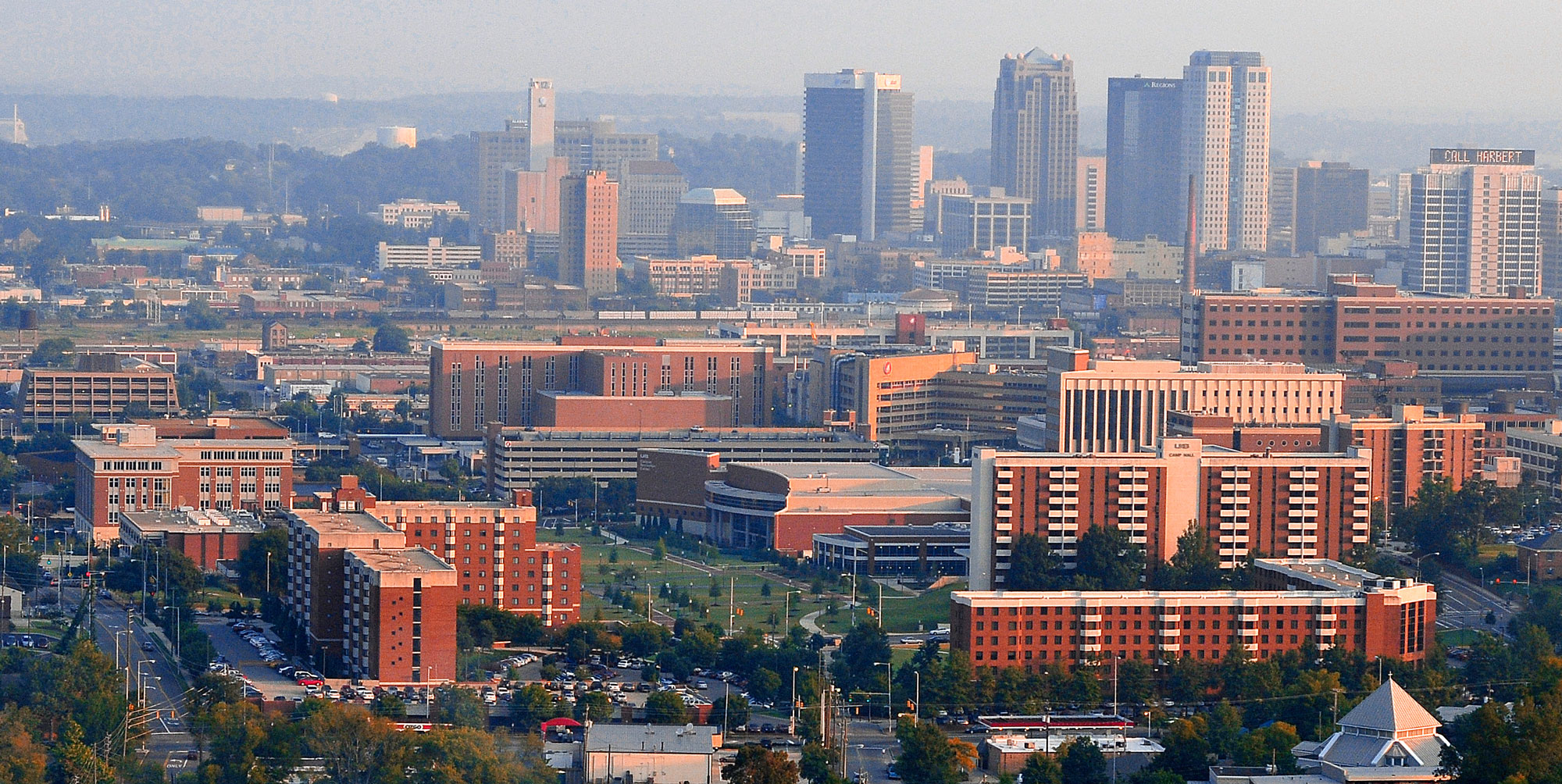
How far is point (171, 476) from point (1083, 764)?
23385mm

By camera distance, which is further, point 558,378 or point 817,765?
point 558,378

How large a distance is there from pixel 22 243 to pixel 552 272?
21059 mm

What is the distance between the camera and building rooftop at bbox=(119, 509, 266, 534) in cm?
4428

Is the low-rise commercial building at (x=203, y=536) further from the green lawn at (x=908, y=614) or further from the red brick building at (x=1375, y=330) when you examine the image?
the red brick building at (x=1375, y=330)

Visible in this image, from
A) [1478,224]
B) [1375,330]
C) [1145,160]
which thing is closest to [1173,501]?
[1375,330]

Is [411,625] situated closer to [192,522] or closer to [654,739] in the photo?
[654,739]

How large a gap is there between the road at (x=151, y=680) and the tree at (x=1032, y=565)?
10.2 m

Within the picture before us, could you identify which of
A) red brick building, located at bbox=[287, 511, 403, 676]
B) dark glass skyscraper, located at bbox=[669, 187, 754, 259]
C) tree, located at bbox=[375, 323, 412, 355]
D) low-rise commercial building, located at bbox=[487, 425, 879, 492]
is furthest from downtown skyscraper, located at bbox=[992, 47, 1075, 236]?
red brick building, located at bbox=[287, 511, 403, 676]

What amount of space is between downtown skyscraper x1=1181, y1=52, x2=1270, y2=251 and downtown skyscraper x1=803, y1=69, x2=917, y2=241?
1377 centimetres

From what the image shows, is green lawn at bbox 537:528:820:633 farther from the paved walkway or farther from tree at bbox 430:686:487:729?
tree at bbox 430:686:487:729

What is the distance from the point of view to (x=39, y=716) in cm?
3183

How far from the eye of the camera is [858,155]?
136625 millimetres

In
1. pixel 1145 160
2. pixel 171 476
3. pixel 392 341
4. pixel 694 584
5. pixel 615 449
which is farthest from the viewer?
pixel 1145 160

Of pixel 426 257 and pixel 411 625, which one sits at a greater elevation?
pixel 426 257
